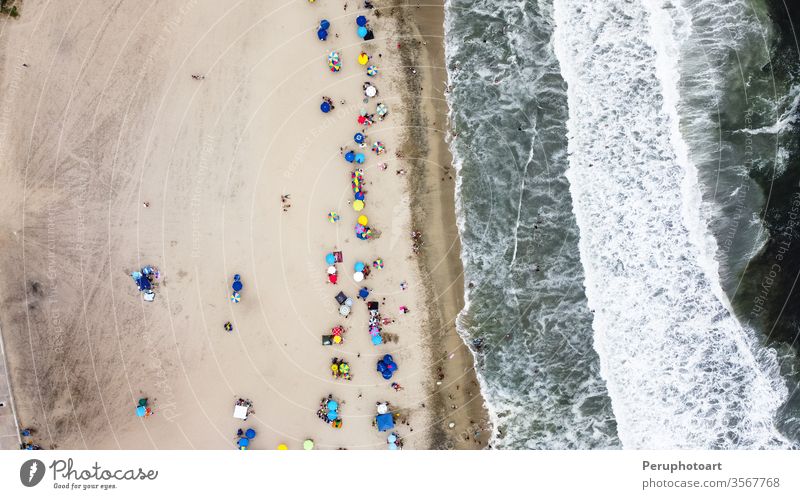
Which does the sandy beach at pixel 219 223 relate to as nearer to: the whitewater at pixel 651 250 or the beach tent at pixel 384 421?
the beach tent at pixel 384 421

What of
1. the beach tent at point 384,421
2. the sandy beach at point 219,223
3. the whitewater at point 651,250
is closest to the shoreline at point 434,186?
the sandy beach at point 219,223

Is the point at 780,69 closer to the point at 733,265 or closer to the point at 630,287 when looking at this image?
the point at 733,265

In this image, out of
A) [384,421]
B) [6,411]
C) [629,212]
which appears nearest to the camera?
[629,212]

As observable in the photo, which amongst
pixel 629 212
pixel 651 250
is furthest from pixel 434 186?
pixel 651 250

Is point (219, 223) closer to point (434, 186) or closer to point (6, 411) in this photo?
point (434, 186)

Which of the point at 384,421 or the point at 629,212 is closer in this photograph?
the point at 629,212
